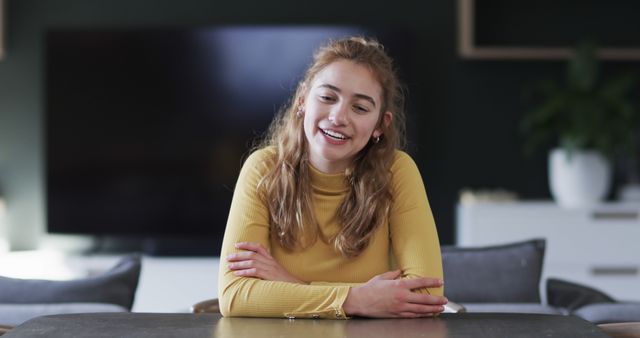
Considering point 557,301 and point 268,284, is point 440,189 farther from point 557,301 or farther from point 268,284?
point 268,284

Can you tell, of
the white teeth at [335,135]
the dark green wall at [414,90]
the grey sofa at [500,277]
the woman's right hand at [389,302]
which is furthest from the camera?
the dark green wall at [414,90]

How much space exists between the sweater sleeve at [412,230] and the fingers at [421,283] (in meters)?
0.02

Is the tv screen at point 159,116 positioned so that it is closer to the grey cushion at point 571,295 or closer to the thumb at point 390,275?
the grey cushion at point 571,295

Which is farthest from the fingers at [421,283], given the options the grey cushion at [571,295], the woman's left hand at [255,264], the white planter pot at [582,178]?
the white planter pot at [582,178]

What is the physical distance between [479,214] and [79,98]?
7.40 feet

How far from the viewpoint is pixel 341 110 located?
220cm

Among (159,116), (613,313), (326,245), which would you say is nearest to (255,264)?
(326,245)

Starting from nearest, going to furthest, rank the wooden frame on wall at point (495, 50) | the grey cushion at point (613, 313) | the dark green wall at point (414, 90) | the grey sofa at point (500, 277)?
the grey cushion at point (613, 313)
the grey sofa at point (500, 277)
the wooden frame on wall at point (495, 50)
the dark green wall at point (414, 90)

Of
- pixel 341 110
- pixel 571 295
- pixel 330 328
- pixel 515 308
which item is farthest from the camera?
pixel 571 295

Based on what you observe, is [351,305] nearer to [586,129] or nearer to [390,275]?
[390,275]

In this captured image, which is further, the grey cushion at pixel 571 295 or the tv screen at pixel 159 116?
the tv screen at pixel 159 116

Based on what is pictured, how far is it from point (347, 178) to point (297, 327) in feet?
1.92

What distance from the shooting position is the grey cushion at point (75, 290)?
2430 mm

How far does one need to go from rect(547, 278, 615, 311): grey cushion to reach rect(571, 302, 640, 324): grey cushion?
0.84 ft
